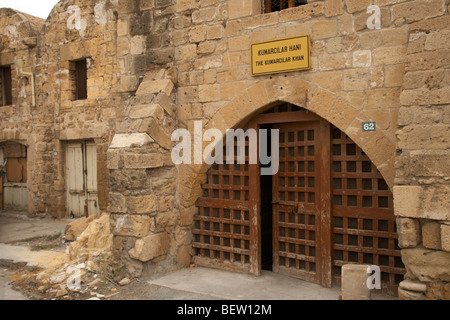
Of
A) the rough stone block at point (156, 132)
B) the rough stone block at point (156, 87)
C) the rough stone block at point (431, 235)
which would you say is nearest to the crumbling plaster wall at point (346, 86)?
the rough stone block at point (431, 235)

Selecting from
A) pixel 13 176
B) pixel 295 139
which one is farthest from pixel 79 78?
pixel 295 139

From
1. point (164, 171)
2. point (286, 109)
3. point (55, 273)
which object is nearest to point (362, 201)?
point (286, 109)

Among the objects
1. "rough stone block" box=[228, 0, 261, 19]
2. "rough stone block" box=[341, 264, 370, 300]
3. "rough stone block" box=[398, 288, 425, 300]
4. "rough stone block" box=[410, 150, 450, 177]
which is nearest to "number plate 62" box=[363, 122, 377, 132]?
"rough stone block" box=[410, 150, 450, 177]

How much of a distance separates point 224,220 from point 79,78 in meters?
6.13

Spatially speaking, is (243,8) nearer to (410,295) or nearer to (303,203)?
(303,203)

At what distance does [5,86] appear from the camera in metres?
11.1

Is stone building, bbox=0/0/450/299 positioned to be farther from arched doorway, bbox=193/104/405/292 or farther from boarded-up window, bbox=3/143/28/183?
boarded-up window, bbox=3/143/28/183

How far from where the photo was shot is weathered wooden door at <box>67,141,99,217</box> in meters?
9.48

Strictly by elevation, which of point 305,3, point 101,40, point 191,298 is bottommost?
point 191,298

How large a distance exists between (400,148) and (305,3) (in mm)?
2144

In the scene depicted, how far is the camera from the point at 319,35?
439cm

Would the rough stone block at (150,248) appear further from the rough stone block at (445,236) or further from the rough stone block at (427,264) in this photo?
the rough stone block at (445,236)

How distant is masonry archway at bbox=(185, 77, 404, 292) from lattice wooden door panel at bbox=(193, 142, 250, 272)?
0.04ft

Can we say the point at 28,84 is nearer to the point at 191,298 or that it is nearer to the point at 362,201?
the point at 191,298
